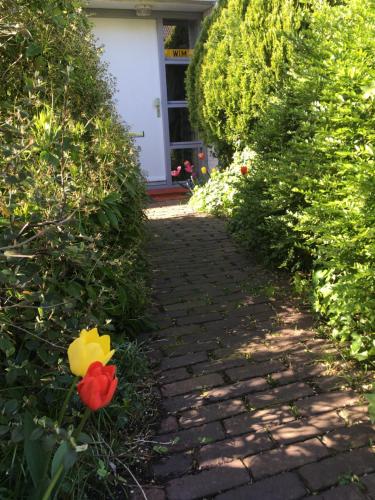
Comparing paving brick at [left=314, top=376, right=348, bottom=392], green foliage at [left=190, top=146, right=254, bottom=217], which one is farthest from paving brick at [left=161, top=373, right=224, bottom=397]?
green foliage at [left=190, top=146, right=254, bottom=217]

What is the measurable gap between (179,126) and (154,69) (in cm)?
142

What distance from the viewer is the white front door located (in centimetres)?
971

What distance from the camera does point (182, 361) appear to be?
2902 mm

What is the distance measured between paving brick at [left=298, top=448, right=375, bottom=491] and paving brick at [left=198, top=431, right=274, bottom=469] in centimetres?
23

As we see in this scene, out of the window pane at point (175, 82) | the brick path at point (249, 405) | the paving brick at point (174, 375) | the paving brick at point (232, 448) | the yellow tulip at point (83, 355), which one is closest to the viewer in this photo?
the yellow tulip at point (83, 355)

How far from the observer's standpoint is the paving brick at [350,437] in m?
2.11

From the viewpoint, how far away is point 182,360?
292 cm

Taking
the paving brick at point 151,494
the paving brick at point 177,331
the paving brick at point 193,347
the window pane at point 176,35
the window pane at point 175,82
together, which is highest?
the window pane at point 176,35

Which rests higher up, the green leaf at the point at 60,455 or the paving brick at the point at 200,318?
the green leaf at the point at 60,455

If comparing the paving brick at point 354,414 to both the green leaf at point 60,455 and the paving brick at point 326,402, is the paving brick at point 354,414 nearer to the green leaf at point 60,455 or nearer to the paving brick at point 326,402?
the paving brick at point 326,402

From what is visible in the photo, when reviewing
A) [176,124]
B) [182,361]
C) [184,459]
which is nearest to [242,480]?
[184,459]

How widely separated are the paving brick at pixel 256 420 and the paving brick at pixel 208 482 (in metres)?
0.25

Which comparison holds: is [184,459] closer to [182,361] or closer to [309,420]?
[309,420]

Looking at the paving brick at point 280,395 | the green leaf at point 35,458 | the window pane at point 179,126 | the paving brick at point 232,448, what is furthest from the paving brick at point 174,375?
the window pane at point 179,126
